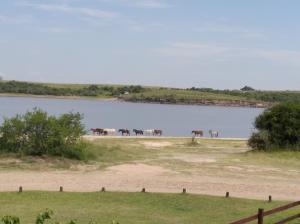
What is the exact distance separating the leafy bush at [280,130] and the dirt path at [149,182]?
1158 cm

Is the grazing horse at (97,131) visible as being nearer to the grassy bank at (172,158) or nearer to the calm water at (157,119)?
the calm water at (157,119)

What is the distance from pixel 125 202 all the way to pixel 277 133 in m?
21.4

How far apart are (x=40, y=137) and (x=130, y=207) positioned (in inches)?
547

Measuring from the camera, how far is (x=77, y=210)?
1941cm

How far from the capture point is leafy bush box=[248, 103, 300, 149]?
3988cm

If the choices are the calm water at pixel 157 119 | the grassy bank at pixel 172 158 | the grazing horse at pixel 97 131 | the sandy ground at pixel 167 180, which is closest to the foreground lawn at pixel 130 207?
the sandy ground at pixel 167 180

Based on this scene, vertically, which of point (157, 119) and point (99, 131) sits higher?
point (99, 131)

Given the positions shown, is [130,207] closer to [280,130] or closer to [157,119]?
[280,130]

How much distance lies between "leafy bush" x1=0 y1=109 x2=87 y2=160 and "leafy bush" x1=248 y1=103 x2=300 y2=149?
12.7m

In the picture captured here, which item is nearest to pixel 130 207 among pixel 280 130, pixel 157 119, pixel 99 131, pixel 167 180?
pixel 167 180

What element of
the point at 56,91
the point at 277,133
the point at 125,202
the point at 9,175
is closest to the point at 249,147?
the point at 277,133

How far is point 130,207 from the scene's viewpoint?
2025 cm

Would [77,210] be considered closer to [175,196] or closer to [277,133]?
[175,196]

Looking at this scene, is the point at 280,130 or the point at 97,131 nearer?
the point at 280,130
